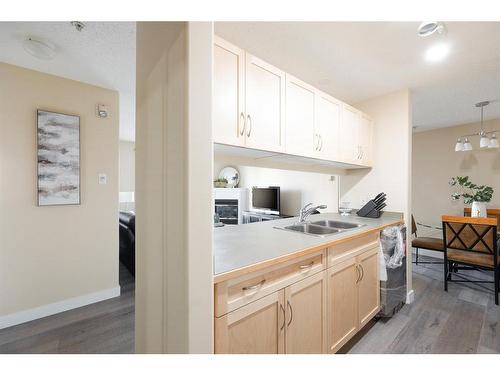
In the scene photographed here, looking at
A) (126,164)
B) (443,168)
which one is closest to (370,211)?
(443,168)

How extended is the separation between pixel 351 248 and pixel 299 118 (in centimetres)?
105

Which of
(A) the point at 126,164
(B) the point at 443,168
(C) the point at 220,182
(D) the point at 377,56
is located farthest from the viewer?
(A) the point at 126,164

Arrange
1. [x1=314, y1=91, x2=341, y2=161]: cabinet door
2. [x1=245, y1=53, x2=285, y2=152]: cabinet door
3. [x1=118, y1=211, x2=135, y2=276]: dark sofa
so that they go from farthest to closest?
[x1=118, y1=211, x2=135, y2=276]: dark sofa < [x1=314, y1=91, x2=341, y2=161]: cabinet door < [x1=245, y1=53, x2=285, y2=152]: cabinet door

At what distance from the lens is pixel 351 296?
66.4 inches

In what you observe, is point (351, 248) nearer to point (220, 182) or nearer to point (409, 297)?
point (409, 297)

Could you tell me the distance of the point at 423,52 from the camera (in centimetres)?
185

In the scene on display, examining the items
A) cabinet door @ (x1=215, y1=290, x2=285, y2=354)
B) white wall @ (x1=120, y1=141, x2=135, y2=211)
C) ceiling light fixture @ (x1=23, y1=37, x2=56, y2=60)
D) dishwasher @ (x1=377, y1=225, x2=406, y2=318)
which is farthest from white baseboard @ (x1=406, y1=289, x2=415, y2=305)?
white wall @ (x1=120, y1=141, x2=135, y2=211)

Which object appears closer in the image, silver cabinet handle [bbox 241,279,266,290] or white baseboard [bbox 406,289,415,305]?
silver cabinet handle [bbox 241,279,266,290]

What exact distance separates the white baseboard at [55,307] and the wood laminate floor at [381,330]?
6 centimetres

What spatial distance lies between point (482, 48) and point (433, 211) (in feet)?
10.2

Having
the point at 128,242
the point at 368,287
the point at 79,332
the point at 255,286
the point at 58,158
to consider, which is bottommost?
the point at 79,332

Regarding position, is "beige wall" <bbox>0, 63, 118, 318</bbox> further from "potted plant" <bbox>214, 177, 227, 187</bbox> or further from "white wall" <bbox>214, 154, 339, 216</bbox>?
"potted plant" <bbox>214, 177, 227, 187</bbox>

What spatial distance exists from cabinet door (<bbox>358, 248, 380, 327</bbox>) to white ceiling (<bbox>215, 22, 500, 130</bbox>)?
1602 mm

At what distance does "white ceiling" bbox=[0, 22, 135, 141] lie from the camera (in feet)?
5.09
